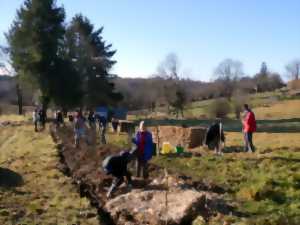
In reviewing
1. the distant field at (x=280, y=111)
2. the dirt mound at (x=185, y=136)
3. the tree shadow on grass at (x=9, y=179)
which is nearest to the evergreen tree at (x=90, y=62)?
the distant field at (x=280, y=111)

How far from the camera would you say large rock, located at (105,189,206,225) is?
13070 millimetres

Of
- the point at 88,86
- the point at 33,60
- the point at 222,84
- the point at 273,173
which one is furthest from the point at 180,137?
the point at 222,84

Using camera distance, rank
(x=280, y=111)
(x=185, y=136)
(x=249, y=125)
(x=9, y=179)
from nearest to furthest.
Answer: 1. (x=9, y=179)
2. (x=249, y=125)
3. (x=185, y=136)
4. (x=280, y=111)

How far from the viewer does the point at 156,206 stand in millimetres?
13945

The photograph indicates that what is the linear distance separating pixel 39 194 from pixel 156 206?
4.80m

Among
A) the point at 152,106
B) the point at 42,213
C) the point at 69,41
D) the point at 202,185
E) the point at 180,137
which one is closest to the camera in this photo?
the point at 42,213

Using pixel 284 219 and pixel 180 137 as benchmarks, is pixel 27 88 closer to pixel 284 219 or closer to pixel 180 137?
pixel 180 137

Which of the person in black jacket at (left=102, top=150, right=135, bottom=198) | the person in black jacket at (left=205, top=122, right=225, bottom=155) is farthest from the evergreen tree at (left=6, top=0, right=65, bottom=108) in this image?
the person in black jacket at (left=102, top=150, right=135, bottom=198)

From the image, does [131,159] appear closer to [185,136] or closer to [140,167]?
[140,167]

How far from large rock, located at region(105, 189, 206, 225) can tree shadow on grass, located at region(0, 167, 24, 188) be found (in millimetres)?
5348

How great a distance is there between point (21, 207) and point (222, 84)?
110967mm

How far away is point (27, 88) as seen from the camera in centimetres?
5847

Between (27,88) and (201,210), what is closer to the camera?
(201,210)

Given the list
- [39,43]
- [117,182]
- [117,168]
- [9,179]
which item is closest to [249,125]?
[117,168]
